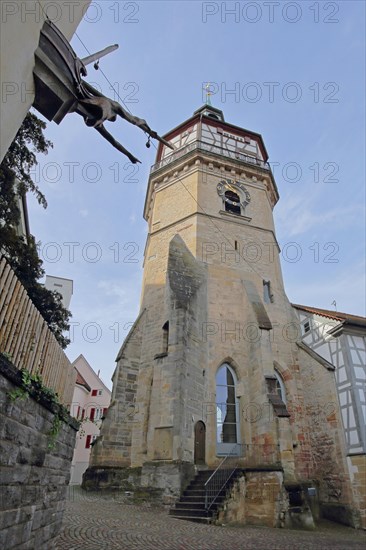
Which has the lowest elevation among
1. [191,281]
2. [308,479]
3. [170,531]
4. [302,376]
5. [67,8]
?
[170,531]

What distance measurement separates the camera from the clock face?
19625 mm

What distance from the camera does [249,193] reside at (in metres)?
20.4

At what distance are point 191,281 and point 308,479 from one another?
A: 856 cm

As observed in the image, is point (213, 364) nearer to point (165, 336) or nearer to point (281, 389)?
point (165, 336)

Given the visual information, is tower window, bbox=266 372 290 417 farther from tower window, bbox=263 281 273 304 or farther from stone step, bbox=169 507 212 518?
tower window, bbox=263 281 273 304

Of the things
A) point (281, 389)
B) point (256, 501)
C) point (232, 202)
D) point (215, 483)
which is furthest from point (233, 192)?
point (256, 501)

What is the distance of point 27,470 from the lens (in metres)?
3.70

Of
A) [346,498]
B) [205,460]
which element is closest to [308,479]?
[346,498]

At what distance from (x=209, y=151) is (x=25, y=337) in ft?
60.1

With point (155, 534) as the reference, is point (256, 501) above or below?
above

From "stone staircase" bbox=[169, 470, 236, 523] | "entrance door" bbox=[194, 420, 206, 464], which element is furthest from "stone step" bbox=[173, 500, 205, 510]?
"entrance door" bbox=[194, 420, 206, 464]

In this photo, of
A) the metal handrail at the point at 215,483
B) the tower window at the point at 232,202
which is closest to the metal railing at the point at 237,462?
the metal handrail at the point at 215,483

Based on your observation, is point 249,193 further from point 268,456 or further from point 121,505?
point 121,505

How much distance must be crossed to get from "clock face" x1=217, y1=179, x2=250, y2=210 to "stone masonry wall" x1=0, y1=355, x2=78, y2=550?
53.9 ft
